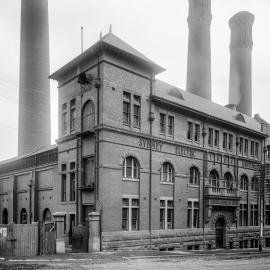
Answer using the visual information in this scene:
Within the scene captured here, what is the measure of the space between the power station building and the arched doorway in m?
0.09

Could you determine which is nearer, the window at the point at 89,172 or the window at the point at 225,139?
the window at the point at 89,172

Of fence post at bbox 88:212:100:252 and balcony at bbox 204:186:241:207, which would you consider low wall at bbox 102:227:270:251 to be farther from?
balcony at bbox 204:186:241:207

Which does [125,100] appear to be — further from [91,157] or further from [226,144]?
[226,144]

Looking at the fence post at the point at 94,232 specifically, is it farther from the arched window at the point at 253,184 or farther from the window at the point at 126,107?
the arched window at the point at 253,184

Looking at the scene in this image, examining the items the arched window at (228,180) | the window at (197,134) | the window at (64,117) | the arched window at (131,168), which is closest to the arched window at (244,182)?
the arched window at (228,180)

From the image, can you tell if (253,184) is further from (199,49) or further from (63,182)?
(199,49)

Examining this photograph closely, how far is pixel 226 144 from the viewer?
3916 cm

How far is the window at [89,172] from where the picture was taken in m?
28.3

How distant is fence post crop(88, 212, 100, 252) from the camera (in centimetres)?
2530

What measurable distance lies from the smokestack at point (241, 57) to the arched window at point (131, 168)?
46.9 m

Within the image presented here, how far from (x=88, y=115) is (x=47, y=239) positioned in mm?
9433

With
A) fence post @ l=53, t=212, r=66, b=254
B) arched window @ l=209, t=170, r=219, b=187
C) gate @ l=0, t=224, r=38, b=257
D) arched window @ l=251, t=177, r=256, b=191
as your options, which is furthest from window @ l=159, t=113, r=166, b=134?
arched window @ l=251, t=177, r=256, b=191

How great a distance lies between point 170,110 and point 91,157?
26.9ft

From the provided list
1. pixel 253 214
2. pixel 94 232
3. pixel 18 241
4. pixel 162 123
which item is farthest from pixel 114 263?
pixel 253 214
